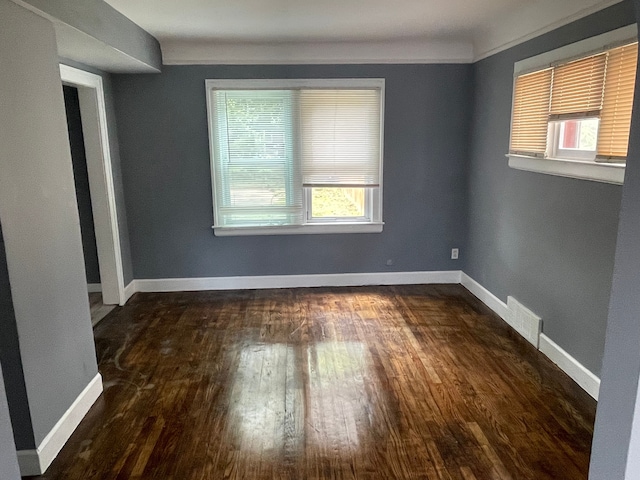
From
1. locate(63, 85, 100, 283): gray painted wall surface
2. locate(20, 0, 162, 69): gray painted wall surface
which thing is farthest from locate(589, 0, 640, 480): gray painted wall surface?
locate(63, 85, 100, 283): gray painted wall surface

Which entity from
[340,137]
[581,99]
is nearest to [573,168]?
[581,99]

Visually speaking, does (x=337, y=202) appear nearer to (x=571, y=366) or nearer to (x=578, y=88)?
(x=578, y=88)

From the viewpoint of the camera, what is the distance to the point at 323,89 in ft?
14.6

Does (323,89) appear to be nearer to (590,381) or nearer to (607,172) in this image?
(607,172)

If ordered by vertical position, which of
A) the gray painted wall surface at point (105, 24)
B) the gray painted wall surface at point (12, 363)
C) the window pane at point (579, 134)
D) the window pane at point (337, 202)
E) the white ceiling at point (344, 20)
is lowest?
the gray painted wall surface at point (12, 363)

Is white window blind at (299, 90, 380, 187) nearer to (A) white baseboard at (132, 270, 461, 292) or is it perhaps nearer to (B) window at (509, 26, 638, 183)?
(A) white baseboard at (132, 270, 461, 292)

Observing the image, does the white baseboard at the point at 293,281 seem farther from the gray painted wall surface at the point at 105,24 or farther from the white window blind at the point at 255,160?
the gray painted wall surface at the point at 105,24

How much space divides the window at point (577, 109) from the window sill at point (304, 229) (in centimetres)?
156

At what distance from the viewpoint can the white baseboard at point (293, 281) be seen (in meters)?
4.77

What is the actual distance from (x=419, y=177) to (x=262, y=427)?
9.99ft

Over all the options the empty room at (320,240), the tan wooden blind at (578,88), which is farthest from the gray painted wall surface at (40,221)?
the tan wooden blind at (578,88)

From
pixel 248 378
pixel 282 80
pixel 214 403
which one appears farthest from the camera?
pixel 282 80

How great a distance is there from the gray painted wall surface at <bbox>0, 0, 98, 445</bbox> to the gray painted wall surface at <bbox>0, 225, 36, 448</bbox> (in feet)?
0.08

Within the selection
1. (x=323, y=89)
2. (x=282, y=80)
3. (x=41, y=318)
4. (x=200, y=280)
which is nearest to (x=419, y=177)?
(x=323, y=89)
